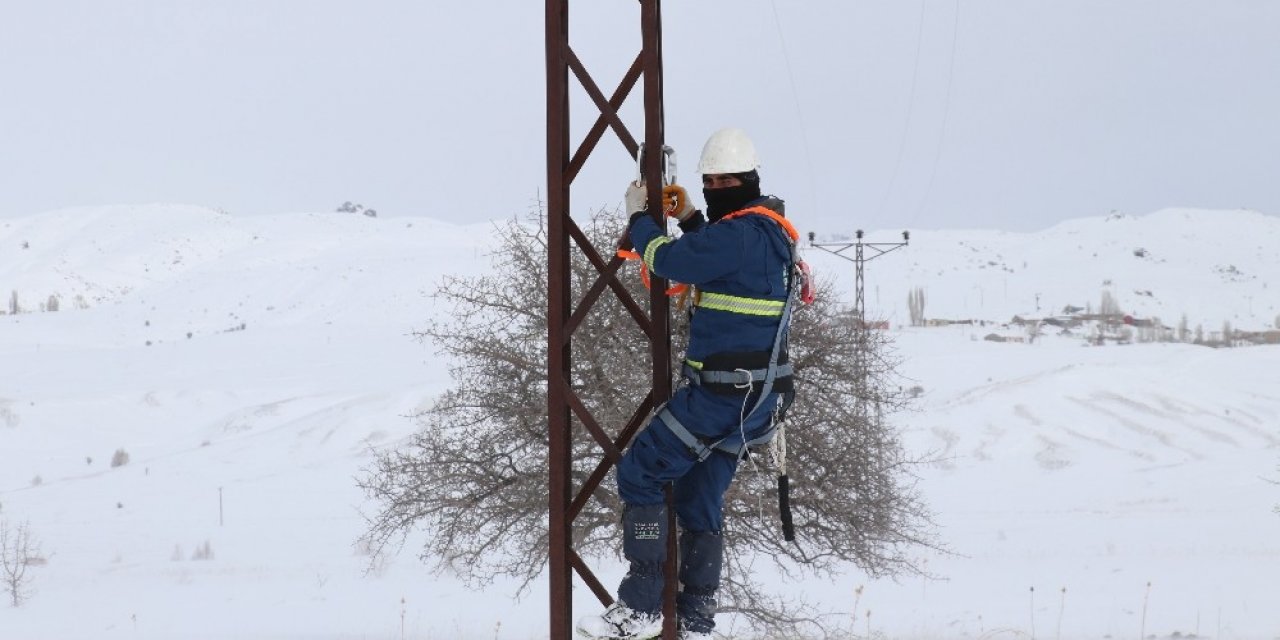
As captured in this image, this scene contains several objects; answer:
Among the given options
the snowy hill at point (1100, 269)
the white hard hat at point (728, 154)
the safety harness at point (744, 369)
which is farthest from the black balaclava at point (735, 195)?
the snowy hill at point (1100, 269)

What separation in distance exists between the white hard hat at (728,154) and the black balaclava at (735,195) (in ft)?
0.15

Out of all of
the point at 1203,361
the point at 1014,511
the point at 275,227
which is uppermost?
the point at 275,227

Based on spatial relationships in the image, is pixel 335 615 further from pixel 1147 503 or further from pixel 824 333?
pixel 1147 503

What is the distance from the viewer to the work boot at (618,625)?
213 inches

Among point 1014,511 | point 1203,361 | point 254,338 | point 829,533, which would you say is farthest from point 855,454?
point 254,338

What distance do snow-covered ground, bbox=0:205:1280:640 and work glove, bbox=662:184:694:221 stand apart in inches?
264

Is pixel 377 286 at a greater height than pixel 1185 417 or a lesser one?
greater

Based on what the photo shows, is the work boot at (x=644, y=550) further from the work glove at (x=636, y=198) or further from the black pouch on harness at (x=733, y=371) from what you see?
the work glove at (x=636, y=198)

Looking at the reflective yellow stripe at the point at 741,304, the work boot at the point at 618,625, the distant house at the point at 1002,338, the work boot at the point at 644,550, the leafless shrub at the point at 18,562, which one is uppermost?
the reflective yellow stripe at the point at 741,304

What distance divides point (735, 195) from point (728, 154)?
200 mm

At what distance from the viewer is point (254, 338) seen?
64.6 meters

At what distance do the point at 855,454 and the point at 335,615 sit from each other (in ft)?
33.0

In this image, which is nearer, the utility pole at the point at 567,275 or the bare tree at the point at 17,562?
the utility pole at the point at 567,275

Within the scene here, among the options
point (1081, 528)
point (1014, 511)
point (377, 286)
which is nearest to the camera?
point (1081, 528)
